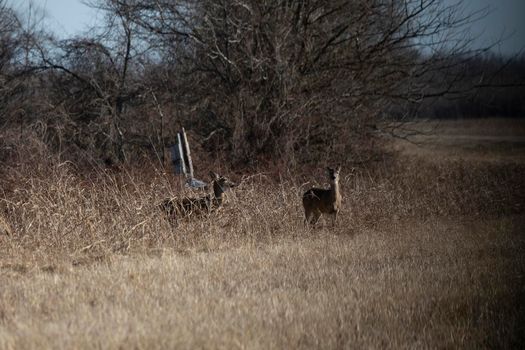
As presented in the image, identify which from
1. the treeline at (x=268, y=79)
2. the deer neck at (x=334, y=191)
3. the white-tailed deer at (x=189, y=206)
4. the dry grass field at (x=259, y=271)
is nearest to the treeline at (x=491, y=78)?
the treeline at (x=268, y=79)

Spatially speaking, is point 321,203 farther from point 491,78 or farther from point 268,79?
point 491,78

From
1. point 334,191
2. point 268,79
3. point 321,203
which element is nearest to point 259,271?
point 321,203

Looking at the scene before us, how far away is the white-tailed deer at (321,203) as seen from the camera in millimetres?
10195

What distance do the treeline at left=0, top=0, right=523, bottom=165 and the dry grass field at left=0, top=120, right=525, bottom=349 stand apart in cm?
509

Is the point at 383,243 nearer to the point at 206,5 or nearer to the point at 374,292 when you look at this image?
the point at 374,292

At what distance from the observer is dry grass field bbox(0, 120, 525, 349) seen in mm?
4547

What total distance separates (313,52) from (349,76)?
4.18ft

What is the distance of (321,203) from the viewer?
10.3m

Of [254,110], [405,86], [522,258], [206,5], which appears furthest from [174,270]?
[405,86]

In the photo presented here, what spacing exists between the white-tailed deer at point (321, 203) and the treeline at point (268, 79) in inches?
202

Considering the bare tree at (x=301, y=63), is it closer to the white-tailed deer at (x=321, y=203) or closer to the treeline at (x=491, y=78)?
the treeline at (x=491, y=78)

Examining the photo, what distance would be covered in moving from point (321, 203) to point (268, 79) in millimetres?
7384

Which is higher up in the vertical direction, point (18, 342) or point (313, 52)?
point (313, 52)

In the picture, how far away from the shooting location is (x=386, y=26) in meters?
17.4
